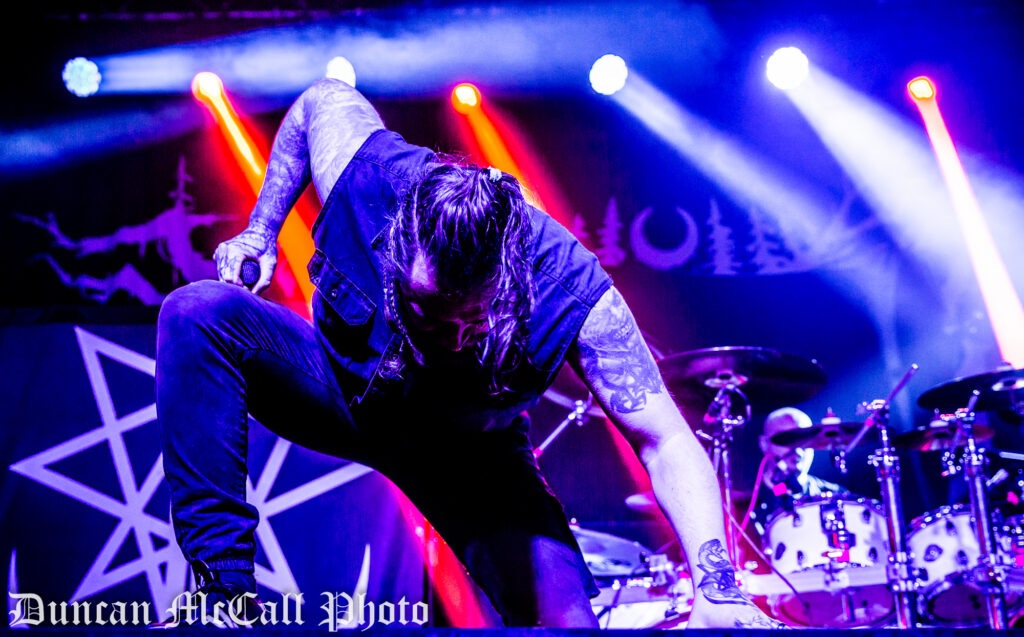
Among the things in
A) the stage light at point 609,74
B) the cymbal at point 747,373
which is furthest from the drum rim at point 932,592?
the stage light at point 609,74

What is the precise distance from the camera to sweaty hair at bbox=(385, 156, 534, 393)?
1.53 m

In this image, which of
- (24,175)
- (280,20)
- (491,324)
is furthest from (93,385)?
(491,324)

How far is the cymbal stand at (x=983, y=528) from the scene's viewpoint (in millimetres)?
4562

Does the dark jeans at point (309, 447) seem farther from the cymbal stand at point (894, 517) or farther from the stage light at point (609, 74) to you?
the stage light at point (609, 74)

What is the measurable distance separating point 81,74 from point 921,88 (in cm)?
585

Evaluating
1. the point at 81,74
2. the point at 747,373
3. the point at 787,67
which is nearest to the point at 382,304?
the point at 747,373

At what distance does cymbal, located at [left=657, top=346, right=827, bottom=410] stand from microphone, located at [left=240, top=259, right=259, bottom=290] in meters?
3.10

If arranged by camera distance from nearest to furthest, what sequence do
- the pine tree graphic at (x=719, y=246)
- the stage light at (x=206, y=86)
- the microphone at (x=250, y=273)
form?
the microphone at (x=250, y=273), the pine tree graphic at (x=719, y=246), the stage light at (x=206, y=86)

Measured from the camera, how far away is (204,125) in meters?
6.27

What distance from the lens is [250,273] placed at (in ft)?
6.38

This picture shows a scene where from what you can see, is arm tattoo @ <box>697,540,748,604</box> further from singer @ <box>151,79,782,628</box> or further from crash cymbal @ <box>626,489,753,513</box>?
crash cymbal @ <box>626,489,753,513</box>

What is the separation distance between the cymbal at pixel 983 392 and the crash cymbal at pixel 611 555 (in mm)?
1877

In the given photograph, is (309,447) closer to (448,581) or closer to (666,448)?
(666,448)

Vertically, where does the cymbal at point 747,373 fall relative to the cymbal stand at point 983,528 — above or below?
above
